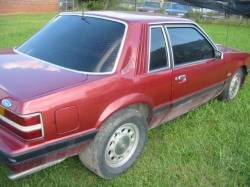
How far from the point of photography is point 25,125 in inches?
106

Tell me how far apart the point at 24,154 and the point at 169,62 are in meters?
1.99

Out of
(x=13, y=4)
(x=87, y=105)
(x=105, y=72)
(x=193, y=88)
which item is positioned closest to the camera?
(x=87, y=105)

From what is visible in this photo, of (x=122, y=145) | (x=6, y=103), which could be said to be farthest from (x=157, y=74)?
(x=6, y=103)

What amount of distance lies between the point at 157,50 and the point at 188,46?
0.73m

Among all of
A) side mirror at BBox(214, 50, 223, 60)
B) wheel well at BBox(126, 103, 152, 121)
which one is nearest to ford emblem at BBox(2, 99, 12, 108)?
wheel well at BBox(126, 103, 152, 121)

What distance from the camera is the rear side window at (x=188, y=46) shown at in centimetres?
412

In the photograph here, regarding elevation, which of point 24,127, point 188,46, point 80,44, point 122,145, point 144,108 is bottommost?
point 122,145

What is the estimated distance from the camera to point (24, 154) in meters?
2.72

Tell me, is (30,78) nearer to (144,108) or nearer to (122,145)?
(122,145)

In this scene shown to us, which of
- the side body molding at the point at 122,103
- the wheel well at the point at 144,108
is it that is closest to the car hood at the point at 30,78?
the side body molding at the point at 122,103

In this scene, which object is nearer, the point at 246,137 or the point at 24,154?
the point at 24,154

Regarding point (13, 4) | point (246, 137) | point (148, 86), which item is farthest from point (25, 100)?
point (13, 4)

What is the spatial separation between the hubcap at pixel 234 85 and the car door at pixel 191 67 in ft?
2.69

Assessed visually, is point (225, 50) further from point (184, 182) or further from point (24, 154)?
point (24, 154)
